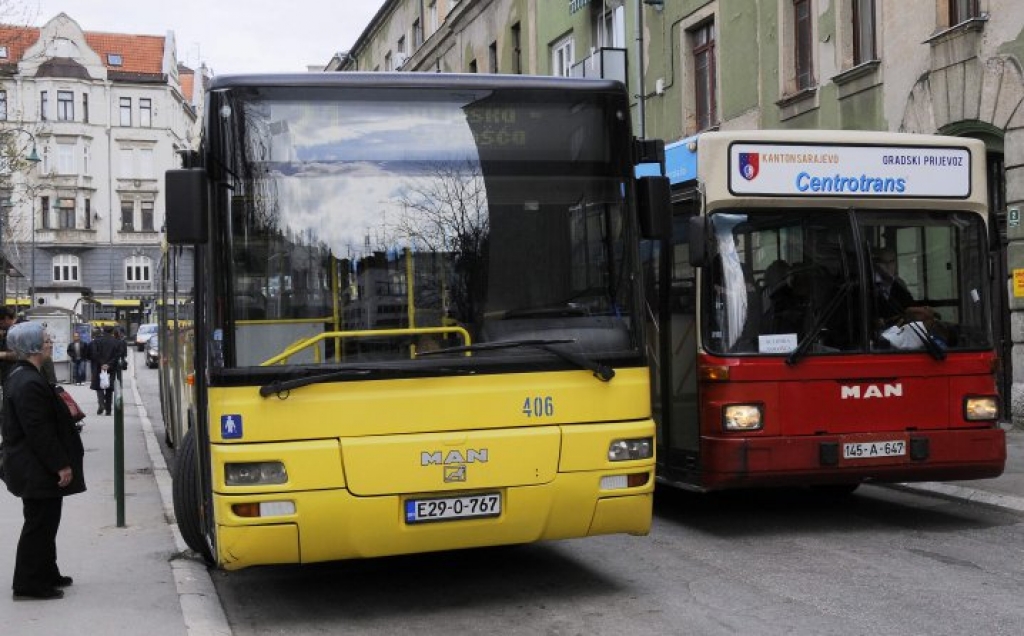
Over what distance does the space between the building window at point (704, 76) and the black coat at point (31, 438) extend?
1668 centimetres

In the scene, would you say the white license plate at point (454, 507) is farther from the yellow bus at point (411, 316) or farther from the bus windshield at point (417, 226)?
the bus windshield at point (417, 226)

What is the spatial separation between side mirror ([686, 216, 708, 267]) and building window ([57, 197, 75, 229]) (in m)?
77.7

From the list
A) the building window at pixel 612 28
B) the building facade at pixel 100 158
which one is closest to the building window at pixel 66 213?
the building facade at pixel 100 158

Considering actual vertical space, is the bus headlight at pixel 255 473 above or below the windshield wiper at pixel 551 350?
below

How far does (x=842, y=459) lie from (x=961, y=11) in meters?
9.15

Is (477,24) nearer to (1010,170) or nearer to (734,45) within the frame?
(734,45)

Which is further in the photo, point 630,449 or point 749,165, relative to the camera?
point 749,165

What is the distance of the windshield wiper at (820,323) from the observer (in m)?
8.38

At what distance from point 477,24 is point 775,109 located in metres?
17.2

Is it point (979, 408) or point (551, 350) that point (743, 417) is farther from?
point (551, 350)

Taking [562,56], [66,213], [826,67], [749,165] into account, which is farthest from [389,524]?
[66,213]

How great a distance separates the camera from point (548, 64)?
29.8m

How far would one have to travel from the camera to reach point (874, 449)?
848cm

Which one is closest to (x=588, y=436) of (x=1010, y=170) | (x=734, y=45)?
(x=1010, y=170)
